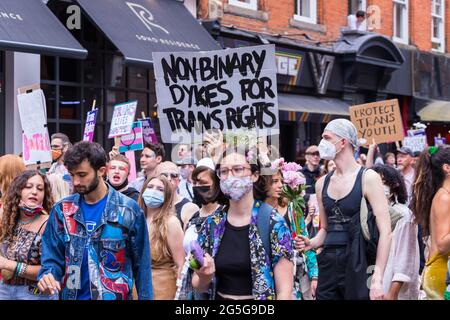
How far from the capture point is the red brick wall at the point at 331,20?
19125 millimetres

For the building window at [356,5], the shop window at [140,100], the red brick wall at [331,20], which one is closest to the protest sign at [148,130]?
the shop window at [140,100]

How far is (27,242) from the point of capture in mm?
6684

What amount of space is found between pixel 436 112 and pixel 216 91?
1748 cm

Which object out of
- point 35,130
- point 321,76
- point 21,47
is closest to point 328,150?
point 35,130

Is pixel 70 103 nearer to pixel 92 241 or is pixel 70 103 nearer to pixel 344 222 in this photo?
pixel 344 222

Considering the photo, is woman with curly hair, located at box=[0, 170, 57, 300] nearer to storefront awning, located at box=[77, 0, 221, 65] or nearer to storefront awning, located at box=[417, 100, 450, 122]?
storefront awning, located at box=[77, 0, 221, 65]

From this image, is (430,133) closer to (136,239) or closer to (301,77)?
(301,77)

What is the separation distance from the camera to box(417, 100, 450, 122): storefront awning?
80.9 ft

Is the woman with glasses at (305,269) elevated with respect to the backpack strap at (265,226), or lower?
lower

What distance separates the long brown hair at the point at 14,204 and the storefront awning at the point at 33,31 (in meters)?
5.63

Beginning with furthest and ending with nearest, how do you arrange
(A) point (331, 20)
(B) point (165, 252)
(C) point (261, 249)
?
(A) point (331, 20)
(B) point (165, 252)
(C) point (261, 249)

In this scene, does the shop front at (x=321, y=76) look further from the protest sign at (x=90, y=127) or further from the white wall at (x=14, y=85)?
the protest sign at (x=90, y=127)

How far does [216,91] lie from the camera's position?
845cm

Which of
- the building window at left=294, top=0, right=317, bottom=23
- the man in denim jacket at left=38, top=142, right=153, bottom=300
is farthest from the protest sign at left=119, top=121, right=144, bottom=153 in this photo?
the building window at left=294, top=0, right=317, bottom=23
